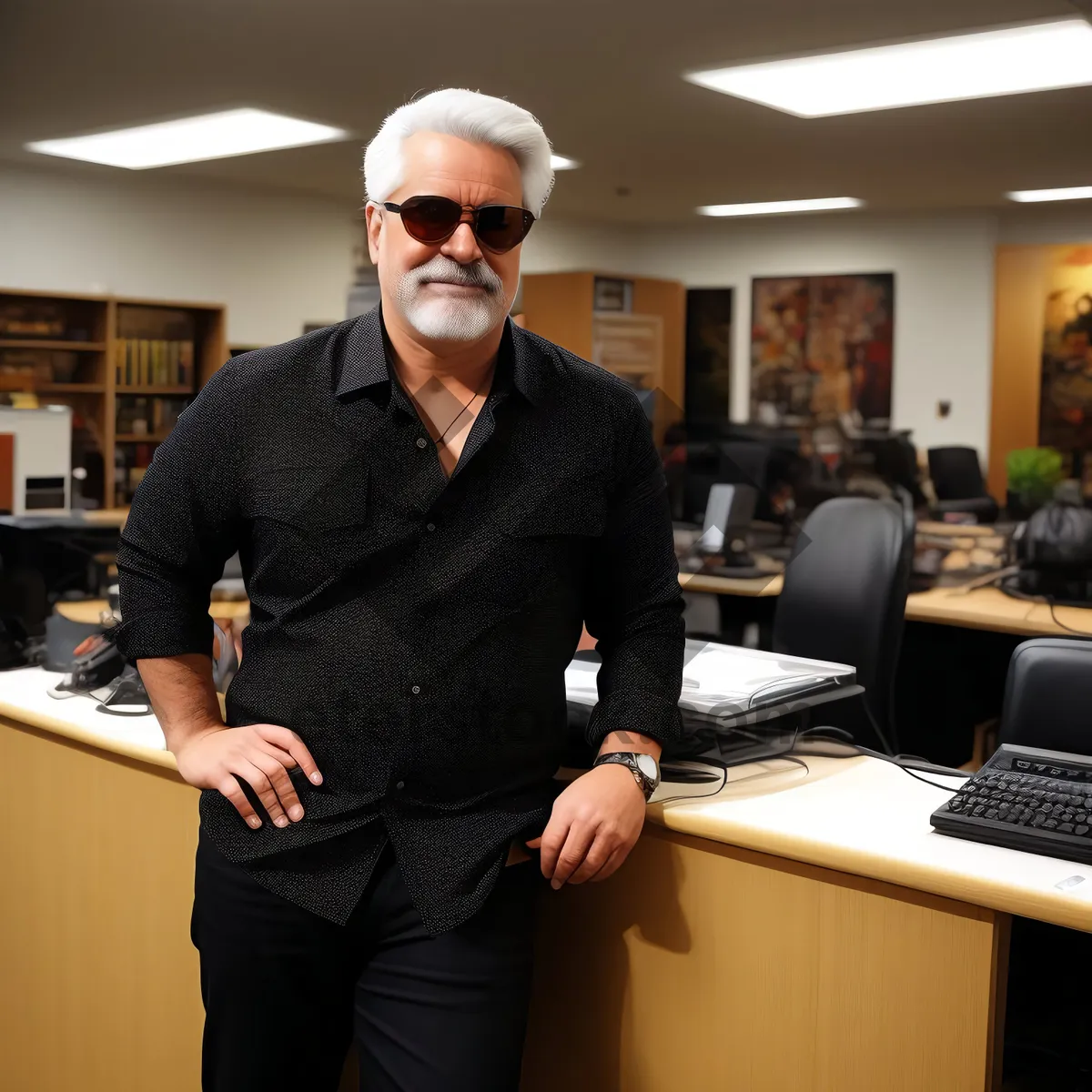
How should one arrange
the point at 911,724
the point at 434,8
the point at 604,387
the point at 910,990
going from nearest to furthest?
the point at 910,990 < the point at 604,387 < the point at 911,724 < the point at 434,8

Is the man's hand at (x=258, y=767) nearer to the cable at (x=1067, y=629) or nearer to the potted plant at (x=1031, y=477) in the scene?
the cable at (x=1067, y=629)

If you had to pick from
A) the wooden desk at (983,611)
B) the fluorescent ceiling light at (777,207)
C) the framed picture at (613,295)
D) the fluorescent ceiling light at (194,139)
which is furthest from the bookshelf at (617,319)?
the wooden desk at (983,611)

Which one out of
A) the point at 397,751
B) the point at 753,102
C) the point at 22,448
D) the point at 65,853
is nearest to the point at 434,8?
the point at 753,102

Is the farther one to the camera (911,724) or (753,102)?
(753,102)

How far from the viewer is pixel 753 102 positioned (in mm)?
6145

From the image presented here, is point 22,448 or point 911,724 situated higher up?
point 22,448

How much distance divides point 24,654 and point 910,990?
169 cm

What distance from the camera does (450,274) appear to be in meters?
1.22

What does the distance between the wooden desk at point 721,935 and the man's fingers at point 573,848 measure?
0.54 ft

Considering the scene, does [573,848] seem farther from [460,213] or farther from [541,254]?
[541,254]

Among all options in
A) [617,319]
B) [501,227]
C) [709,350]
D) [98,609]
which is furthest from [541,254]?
[501,227]

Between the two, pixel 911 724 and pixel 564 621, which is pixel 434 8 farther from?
pixel 564 621

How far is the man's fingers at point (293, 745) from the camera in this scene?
1.23 m

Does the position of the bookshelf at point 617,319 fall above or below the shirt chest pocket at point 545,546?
above
